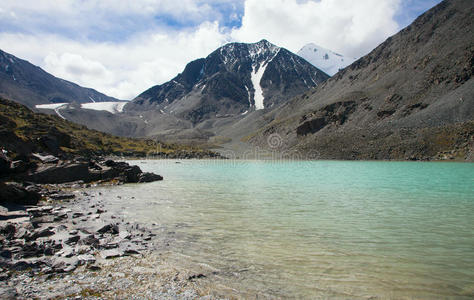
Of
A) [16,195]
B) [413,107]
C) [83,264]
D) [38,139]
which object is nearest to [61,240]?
[83,264]

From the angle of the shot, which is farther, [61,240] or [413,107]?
[413,107]

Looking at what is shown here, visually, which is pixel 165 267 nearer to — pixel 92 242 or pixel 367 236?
pixel 92 242

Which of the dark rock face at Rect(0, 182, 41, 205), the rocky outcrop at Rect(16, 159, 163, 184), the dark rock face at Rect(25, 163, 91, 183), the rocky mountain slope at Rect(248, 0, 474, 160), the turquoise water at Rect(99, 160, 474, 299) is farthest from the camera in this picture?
the rocky mountain slope at Rect(248, 0, 474, 160)

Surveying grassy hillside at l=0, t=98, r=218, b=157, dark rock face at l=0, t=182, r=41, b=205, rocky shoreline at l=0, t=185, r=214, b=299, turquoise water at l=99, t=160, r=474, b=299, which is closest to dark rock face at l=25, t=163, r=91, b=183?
grassy hillside at l=0, t=98, r=218, b=157

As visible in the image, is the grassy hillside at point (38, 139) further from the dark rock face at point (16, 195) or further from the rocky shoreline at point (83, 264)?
the rocky shoreline at point (83, 264)

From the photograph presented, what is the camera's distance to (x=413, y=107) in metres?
131

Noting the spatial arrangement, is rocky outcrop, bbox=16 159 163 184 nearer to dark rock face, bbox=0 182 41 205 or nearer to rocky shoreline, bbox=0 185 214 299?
dark rock face, bbox=0 182 41 205

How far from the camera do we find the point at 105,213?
736 inches

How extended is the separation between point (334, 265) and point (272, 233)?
439 cm

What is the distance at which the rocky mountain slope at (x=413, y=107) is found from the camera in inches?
4085

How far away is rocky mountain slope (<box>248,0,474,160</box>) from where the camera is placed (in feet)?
340

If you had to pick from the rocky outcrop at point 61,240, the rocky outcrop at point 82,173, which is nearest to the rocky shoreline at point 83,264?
the rocky outcrop at point 61,240

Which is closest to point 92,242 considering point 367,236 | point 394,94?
point 367,236

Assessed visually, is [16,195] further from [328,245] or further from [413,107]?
[413,107]
